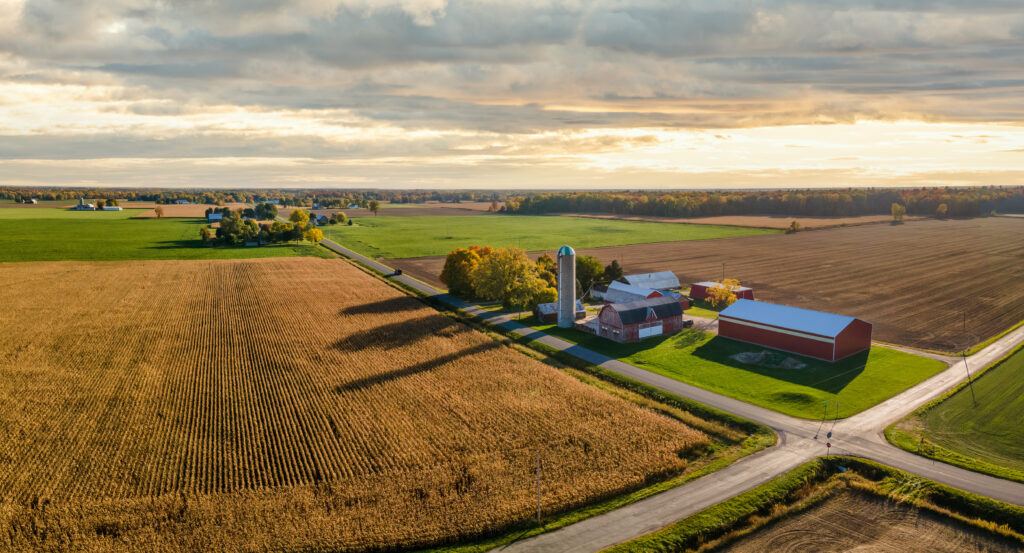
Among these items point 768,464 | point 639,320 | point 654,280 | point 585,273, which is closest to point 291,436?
point 768,464

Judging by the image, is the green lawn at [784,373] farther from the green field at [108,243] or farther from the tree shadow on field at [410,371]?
the green field at [108,243]

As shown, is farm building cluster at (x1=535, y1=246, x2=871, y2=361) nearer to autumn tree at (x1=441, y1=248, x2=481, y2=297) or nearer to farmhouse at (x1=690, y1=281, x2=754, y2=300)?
farmhouse at (x1=690, y1=281, x2=754, y2=300)

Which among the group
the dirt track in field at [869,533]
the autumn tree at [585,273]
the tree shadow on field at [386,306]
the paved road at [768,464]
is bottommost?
the dirt track in field at [869,533]

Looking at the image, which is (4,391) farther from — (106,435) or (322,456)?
(322,456)

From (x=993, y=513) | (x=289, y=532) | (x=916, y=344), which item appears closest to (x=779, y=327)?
(x=916, y=344)

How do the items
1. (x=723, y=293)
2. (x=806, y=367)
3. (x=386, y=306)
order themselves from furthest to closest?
(x=386, y=306), (x=723, y=293), (x=806, y=367)

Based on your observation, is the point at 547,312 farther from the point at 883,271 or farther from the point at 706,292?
the point at 883,271

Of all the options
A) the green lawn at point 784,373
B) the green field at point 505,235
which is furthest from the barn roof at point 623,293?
the green field at point 505,235

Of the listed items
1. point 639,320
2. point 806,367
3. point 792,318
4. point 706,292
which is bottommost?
point 806,367
